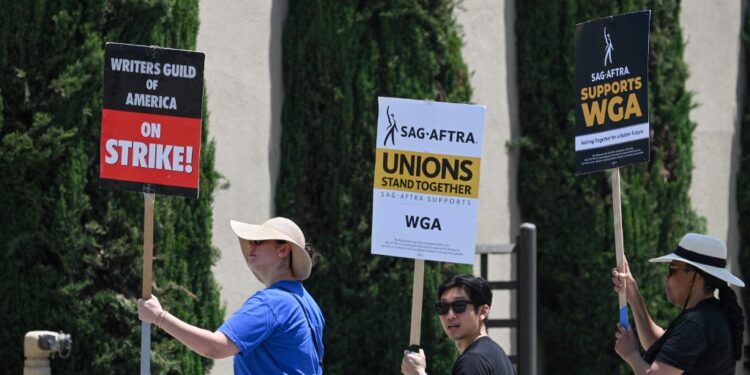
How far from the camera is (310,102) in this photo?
8891mm

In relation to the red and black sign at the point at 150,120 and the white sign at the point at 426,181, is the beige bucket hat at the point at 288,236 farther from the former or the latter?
the white sign at the point at 426,181

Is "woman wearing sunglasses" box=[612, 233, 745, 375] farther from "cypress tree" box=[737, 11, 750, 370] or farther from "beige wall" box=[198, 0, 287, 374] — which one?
"cypress tree" box=[737, 11, 750, 370]

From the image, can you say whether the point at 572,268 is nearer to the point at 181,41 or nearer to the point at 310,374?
the point at 181,41

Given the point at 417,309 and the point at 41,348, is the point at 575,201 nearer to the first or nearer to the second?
the point at 41,348

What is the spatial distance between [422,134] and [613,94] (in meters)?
0.98

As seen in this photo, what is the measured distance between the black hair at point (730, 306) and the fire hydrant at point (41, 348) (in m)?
3.22

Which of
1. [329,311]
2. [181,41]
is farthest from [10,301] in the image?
[329,311]

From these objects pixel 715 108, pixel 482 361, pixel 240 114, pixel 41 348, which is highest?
→ pixel 715 108

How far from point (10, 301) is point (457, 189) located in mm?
2881

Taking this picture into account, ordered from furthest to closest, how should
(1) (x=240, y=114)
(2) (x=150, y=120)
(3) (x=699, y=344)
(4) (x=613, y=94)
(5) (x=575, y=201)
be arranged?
(5) (x=575, y=201)
(1) (x=240, y=114)
(4) (x=613, y=94)
(2) (x=150, y=120)
(3) (x=699, y=344)

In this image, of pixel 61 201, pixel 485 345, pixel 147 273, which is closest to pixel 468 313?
pixel 485 345

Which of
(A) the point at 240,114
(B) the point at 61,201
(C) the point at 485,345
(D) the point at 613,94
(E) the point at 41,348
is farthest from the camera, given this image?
(A) the point at 240,114

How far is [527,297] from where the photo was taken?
884 centimetres

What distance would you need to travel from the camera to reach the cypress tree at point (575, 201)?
399 inches
